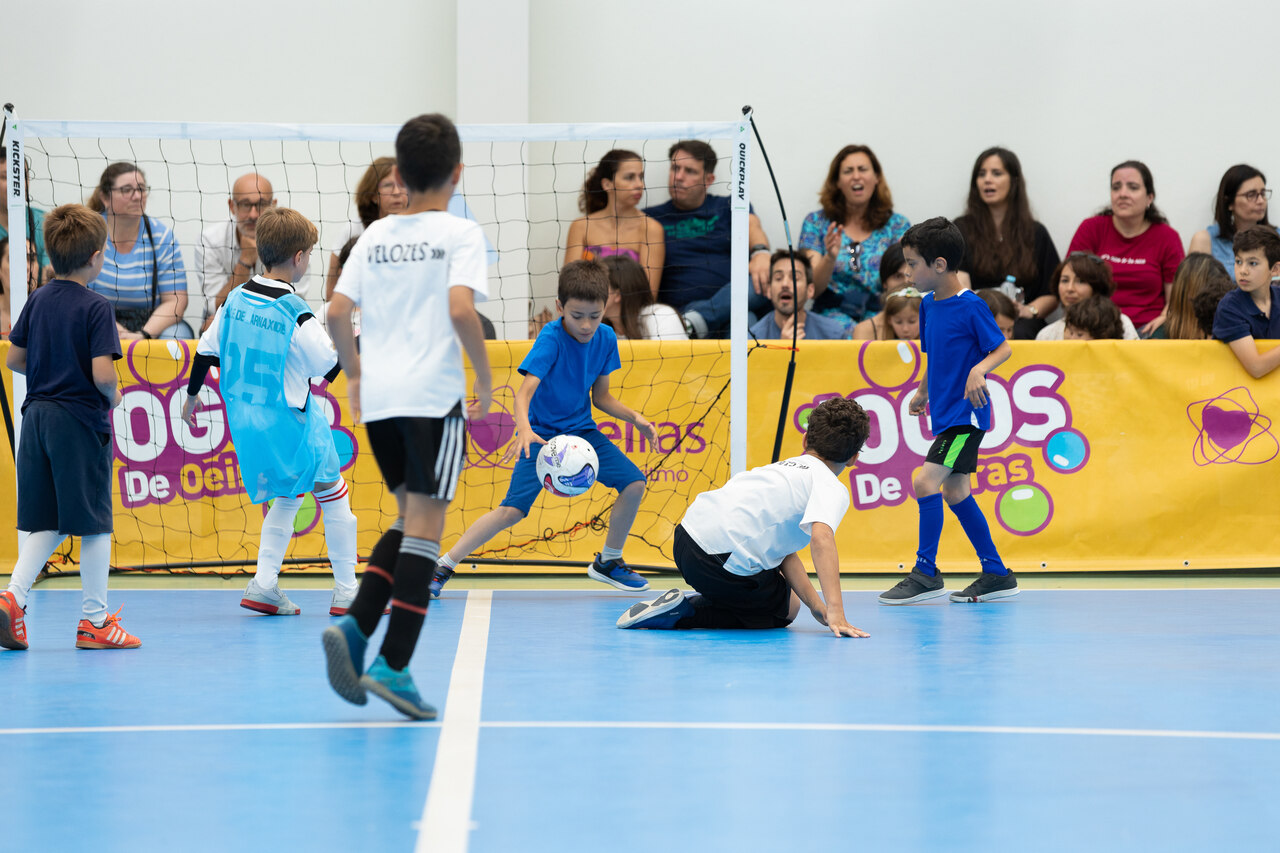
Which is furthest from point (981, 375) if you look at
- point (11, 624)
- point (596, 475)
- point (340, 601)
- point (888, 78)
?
point (888, 78)

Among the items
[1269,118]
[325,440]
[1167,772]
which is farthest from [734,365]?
[1269,118]

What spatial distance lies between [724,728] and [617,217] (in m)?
6.19

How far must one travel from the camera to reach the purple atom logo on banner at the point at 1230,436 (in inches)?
273

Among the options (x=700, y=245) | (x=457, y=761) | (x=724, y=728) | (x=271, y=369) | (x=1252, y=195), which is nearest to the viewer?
(x=457, y=761)

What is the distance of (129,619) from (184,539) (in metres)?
1.61

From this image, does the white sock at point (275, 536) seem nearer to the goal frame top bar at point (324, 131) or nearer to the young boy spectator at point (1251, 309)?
the goal frame top bar at point (324, 131)

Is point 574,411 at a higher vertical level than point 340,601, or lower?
higher

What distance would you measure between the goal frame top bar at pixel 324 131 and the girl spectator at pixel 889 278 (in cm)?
208

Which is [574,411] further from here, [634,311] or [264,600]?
Answer: [634,311]

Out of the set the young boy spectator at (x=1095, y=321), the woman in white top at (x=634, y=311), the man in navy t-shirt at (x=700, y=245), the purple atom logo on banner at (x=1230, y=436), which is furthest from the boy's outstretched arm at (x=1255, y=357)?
the woman in white top at (x=634, y=311)

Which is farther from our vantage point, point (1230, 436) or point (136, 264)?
point (136, 264)

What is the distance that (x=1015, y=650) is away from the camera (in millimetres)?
4543

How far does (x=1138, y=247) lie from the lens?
9.13 m

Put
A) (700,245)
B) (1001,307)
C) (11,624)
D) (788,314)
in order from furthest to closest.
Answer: (700,245)
(788,314)
(1001,307)
(11,624)
